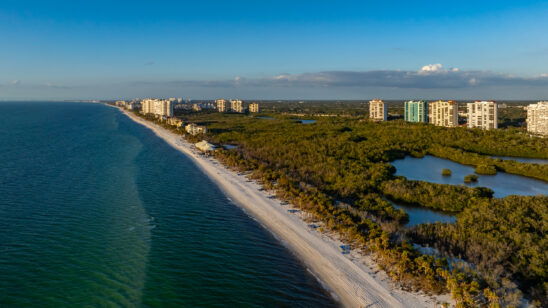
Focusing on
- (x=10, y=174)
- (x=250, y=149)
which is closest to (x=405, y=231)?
(x=250, y=149)

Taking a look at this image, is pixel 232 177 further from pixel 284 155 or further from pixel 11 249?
pixel 11 249

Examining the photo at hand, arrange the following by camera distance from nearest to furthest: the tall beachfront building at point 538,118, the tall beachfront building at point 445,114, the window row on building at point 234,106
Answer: the tall beachfront building at point 538,118 → the tall beachfront building at point 445,114 → the window row on building at point 234,106

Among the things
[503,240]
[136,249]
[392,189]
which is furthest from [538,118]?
[136,249]

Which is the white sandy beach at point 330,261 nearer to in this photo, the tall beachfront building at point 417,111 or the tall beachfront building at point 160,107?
the tall beachfront building at point 417,111

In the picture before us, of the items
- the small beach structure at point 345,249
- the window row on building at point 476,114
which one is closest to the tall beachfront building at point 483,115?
the window row on building at point 476,114

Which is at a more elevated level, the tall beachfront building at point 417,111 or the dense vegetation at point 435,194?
the tall beachfront building at point 417,111

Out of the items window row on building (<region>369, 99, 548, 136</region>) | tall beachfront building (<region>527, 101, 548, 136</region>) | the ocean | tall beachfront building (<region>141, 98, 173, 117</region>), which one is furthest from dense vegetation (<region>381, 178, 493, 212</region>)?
tall beachfront building (<region>141, 98, 173, 117</region>)

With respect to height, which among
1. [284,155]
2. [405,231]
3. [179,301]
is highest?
[284,155]
